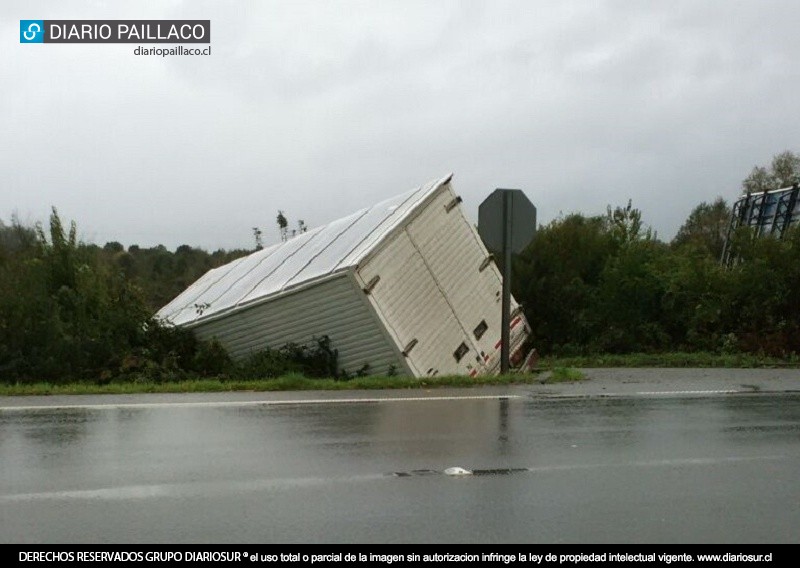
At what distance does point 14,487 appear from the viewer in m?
6.13

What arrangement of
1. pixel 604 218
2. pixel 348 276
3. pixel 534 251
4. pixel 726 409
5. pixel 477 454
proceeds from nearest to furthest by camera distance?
pixel 477 454
pixel 726 409
pixel 348 276
pixel 534 251
pixel 604 218

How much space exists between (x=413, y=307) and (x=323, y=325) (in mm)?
1686

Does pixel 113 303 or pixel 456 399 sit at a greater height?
pixel 113 303

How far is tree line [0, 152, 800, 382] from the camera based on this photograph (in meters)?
15.1

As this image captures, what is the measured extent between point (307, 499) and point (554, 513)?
5.31 feet

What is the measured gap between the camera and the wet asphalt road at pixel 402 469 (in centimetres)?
525

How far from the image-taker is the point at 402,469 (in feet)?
21.9

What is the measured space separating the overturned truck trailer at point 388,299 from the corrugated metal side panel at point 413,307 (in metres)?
0.02

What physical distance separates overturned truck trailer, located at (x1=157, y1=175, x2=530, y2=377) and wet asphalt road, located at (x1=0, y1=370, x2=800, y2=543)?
4.92 metres

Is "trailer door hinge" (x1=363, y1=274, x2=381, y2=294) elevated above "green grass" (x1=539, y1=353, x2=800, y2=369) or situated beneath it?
elevated above

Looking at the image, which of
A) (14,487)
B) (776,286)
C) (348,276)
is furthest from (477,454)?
(776,286)

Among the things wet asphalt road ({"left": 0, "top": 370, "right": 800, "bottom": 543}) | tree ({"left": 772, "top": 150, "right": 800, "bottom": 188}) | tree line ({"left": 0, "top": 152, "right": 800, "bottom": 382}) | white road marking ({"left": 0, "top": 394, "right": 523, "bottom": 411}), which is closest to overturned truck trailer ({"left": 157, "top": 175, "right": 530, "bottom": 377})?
tree line ({"left": 0, "top": 152, "right": 800, "bottom": 382})

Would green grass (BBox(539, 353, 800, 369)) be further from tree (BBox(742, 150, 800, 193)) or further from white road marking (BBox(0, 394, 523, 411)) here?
tree (BBox(742, 150, 800, 193))
